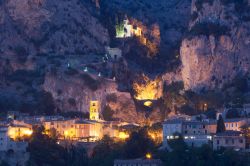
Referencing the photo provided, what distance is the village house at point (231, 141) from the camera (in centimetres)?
14450

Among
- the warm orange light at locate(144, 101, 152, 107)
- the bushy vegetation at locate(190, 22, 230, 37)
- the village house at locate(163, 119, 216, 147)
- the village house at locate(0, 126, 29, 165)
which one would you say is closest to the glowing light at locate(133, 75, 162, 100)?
the warm orange light at locate(144, 101, 152, 107)

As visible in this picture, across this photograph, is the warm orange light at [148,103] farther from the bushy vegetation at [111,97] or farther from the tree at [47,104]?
the tree at [47,104]

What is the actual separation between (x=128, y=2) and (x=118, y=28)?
10.1 metres

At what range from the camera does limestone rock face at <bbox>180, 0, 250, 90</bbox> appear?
165250 millimetres

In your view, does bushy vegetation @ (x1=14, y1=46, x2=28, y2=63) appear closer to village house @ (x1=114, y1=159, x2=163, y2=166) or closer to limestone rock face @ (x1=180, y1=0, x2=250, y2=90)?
limestone rock face @ (x1=180, y1=0, x2=250, y2=90)

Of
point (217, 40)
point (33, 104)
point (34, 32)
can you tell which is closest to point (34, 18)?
point (34, 32)

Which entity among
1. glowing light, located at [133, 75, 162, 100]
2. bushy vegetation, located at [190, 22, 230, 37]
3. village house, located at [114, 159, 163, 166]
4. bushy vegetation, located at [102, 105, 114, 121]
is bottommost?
village house, located at [114, 159, 163, 166]

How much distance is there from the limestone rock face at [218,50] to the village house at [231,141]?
20.1 meters

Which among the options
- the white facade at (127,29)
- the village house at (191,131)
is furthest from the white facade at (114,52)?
the village house at (191,131)

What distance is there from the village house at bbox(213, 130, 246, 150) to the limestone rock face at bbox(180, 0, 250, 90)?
20139 millimetres

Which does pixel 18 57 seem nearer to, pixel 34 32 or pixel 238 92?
pixel 34 32

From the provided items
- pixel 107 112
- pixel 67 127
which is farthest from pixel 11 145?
pixel 107 112

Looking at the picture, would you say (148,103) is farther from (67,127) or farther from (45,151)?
(45,151)

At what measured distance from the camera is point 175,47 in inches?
7234
